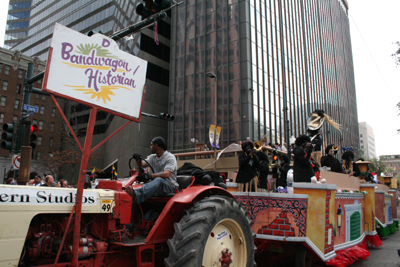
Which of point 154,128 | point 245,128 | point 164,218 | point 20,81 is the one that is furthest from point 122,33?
point 20,81

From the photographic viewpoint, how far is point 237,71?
2717cm

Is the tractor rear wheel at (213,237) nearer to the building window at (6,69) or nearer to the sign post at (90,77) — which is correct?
the sign post at (90,77)

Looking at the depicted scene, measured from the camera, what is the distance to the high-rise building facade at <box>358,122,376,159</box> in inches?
5731

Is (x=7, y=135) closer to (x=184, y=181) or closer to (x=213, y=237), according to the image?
(x=184, y=181)

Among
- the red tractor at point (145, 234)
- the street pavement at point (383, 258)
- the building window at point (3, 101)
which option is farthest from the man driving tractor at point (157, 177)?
the building window at point (3, 101)

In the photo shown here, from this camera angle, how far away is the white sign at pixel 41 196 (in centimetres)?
265

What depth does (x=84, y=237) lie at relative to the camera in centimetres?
312

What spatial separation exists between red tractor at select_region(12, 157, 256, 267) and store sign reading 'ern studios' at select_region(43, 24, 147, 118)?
957 millimetres

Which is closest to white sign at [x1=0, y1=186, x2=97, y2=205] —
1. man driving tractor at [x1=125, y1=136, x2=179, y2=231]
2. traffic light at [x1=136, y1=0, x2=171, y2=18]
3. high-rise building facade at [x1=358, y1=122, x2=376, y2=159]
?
man driving tractor at [x1=125, y1=136, x2=179, y2=231]

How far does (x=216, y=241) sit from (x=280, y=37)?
3334 centimetres

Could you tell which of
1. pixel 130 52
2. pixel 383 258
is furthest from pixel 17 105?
pixel 383 258

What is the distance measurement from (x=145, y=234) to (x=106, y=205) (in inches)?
28.7

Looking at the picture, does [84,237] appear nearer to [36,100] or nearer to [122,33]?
[122,33]

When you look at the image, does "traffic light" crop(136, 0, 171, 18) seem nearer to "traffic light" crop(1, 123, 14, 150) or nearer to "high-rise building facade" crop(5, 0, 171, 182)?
"traffic light" crop(1, 123, 14, 150)
